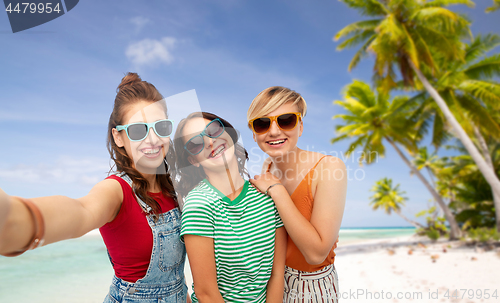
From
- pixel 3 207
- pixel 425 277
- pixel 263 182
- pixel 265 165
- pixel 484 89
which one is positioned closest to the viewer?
pixel 3 207

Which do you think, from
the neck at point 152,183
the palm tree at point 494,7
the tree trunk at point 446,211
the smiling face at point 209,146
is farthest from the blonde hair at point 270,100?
the tree trunk at point 446,211

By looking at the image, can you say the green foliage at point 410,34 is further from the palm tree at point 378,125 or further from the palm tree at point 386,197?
the palm tree at point 386,197

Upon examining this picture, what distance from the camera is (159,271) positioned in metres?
1.92

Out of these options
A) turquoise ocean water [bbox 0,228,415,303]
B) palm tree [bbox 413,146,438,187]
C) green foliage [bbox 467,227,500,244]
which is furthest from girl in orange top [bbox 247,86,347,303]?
palm tree [bbox 413,146,438,187]

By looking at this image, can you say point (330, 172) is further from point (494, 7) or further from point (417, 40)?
point (494, 7)

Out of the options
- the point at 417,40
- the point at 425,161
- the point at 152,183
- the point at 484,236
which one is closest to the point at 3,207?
the point at 152,183

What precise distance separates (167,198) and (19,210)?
1209mm

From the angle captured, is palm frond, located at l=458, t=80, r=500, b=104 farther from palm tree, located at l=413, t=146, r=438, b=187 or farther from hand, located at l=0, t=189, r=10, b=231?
hand, located at l=0, t=189, r=10, b=231

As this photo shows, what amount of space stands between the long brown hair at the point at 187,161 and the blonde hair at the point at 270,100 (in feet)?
0.83

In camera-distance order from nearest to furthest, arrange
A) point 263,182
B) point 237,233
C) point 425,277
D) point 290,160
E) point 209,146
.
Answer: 1. point 237,233
2. point 209,146
3. point 263,182
4. point 290,160
5. point 425,277

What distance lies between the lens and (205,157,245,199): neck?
6.59 feet

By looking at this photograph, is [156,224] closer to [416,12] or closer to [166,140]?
[166,140]

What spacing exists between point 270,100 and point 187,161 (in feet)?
2.70

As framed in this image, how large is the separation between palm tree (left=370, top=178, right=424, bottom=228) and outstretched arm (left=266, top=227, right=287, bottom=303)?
42.2m
